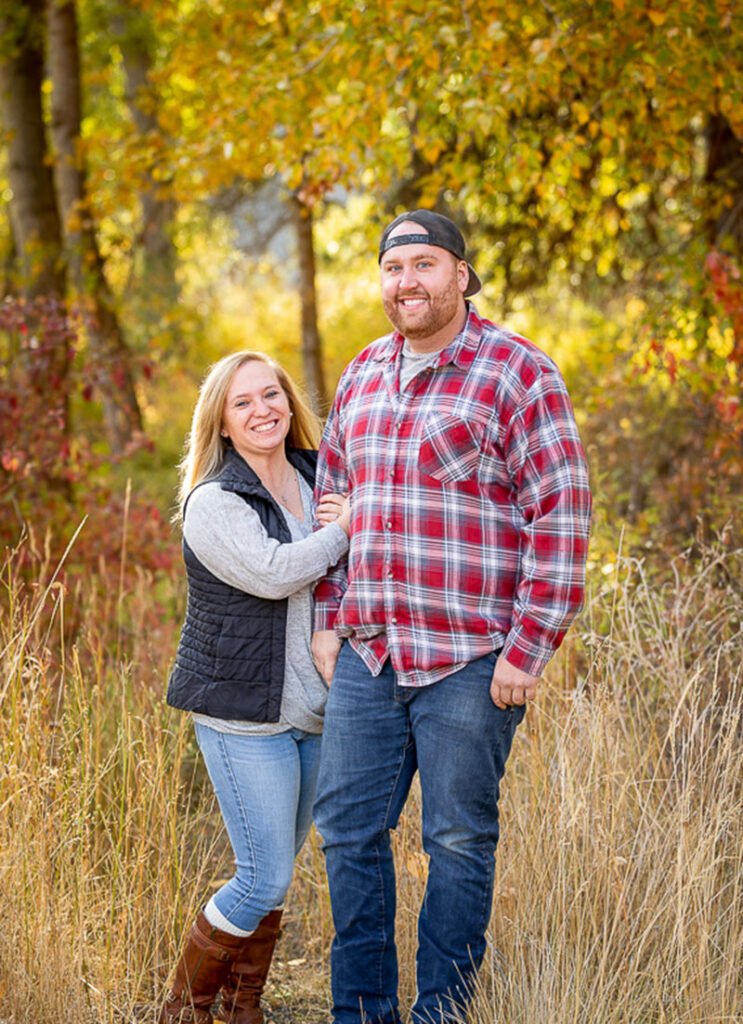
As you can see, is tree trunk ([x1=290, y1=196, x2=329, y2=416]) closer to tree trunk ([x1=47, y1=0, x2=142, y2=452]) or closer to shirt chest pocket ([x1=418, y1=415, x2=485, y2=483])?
tree trunk ([x1=47, y1=0, x2=142, y2=452])

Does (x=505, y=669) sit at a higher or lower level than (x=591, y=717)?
higher

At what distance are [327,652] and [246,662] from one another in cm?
21

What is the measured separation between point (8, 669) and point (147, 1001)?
0.97 m

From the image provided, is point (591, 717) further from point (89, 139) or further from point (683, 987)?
point (89, 139)

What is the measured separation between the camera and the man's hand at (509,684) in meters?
2.79

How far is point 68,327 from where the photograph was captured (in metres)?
6.17

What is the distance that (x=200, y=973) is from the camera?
3.08m

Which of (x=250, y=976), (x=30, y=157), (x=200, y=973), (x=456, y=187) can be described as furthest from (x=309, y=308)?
(x=200, y=973)

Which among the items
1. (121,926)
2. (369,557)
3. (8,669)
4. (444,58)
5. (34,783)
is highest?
(444,58)

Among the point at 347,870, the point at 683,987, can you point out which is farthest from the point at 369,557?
the point at 683,987

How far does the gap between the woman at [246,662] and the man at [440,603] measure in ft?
0.41

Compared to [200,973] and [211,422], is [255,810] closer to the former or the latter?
[200,973]

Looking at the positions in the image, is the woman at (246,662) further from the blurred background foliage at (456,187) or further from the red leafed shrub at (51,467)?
the red leafed shrub at (51,467)

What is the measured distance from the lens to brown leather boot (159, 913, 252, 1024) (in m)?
3.07
